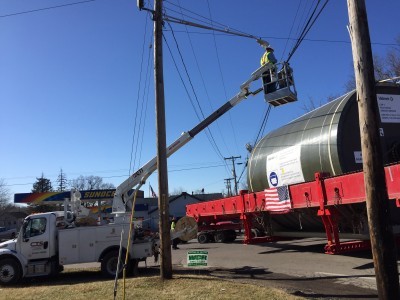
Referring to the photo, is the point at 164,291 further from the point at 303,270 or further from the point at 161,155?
the point at 303,270

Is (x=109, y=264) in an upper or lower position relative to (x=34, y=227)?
lower

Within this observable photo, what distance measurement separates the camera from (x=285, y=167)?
15.9 m

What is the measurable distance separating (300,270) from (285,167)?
4839mm

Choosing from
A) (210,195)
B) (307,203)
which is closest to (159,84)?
(307,203)

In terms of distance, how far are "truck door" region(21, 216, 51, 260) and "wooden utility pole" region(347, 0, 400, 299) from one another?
37.2 feet

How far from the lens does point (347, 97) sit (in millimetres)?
13844

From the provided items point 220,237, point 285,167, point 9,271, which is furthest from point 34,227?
point 220,237

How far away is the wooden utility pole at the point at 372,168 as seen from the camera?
17.7ft

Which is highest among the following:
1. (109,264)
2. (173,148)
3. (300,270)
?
(173,148)

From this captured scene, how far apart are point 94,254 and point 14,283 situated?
2623mm

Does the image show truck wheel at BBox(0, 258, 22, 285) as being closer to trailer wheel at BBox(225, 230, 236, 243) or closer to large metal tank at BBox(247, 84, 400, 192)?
large metal tank at BBox(247, 84, 400, 192)

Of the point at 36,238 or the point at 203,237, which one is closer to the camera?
the point at 36,238

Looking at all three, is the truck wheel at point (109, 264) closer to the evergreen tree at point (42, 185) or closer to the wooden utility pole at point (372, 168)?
the wooden utility pole at point (372, 168)

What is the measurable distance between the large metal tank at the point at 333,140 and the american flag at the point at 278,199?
2.34 feet
